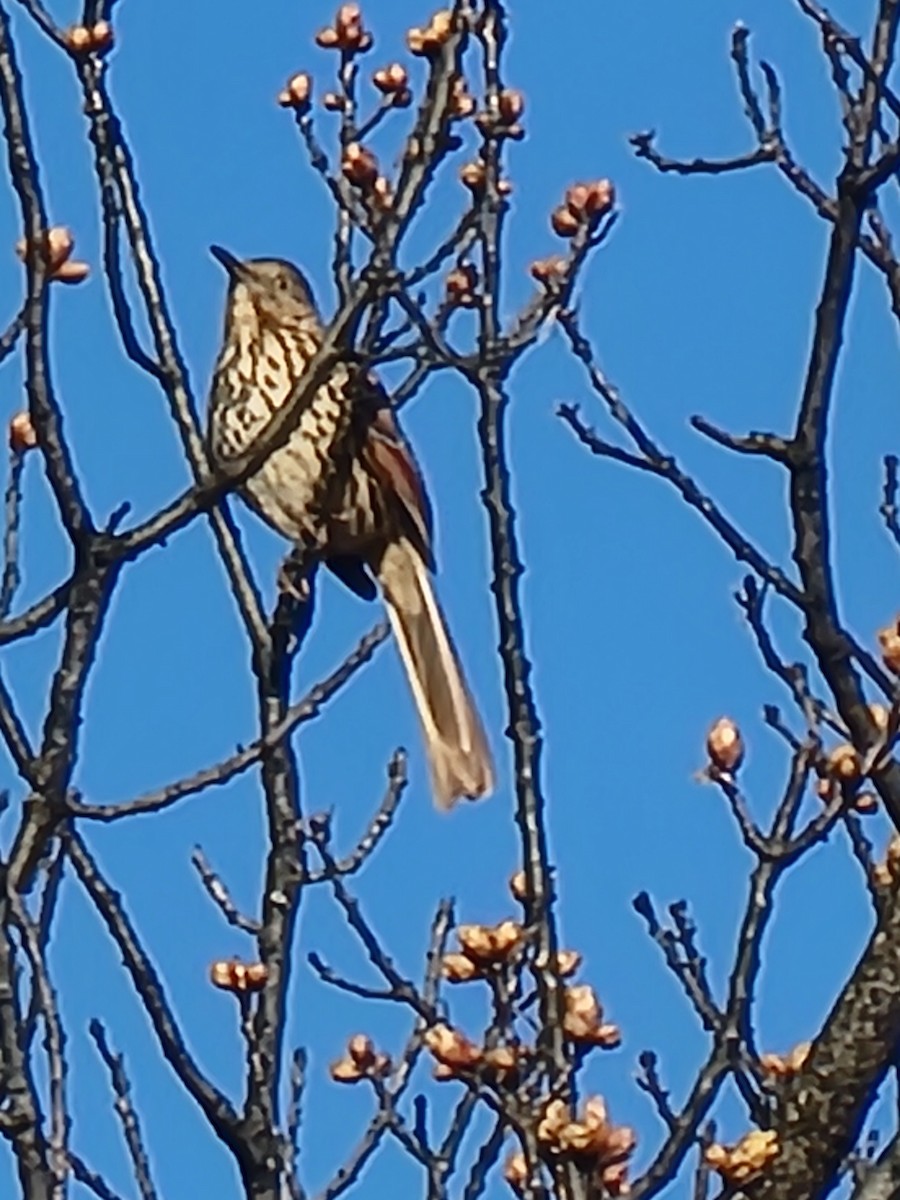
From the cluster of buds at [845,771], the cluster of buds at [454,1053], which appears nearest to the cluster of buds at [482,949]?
the cluster of buds at [454,1053]

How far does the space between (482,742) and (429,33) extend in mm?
2286

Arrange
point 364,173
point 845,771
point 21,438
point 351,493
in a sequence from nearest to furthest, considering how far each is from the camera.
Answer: point 845,771 < point 364,173 < point 21,438 < point 351,493

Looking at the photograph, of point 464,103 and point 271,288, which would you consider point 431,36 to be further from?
point 271,288

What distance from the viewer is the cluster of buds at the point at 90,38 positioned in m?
3.32

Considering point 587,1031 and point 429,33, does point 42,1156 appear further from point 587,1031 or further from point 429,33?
point 429,33

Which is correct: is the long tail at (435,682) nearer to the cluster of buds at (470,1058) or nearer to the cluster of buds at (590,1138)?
the cluster of buds at (470,1058)

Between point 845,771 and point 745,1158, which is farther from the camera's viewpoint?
point 845,771

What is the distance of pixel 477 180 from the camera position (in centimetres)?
341

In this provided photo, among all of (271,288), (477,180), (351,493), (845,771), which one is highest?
(271,288)

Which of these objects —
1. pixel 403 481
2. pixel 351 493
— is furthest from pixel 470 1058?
pixel 403 481

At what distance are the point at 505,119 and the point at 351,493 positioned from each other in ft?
8.18

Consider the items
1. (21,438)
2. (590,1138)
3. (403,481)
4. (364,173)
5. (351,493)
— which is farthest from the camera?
(403,481)

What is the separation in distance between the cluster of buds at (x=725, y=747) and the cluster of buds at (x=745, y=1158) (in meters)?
0.95

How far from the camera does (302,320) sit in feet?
21.3
